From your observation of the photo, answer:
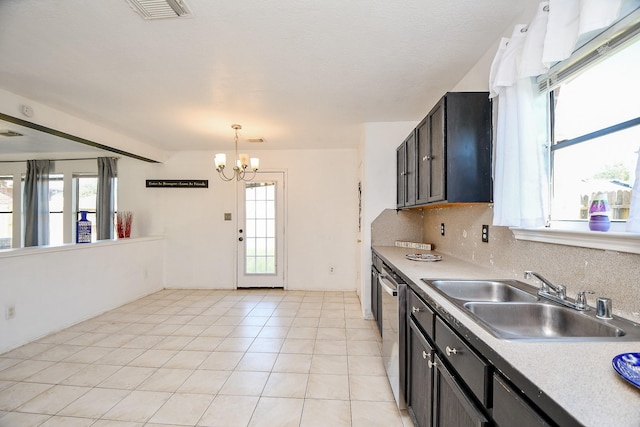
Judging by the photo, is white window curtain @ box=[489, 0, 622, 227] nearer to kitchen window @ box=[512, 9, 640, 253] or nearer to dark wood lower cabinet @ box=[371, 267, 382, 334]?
kitchen window @ box=[512, 9, 640, 253]

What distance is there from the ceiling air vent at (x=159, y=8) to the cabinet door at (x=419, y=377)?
7.36 feet

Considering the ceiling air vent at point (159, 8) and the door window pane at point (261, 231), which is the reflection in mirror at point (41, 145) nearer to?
the door window pane at point (261, 231)

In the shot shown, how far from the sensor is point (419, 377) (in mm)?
1582

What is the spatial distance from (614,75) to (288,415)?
2465 mm

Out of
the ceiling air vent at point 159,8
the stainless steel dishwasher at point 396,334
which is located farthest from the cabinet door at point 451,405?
the ceiling air vent at point 159,8

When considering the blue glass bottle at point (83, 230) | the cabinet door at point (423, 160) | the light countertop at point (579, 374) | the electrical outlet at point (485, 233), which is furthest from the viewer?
the blue glass bottle at point (83, 230)

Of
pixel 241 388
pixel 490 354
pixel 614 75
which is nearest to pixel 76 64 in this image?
pixel 241 388

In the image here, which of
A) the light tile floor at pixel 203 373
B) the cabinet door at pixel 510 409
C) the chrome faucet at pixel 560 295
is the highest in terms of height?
the chrome faucet at pixel 560 295

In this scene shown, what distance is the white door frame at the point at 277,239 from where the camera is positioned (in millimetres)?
5039

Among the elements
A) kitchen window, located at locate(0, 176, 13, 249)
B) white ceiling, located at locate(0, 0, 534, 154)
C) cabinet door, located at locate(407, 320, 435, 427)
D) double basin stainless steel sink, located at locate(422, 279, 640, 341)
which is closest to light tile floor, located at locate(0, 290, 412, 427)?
cabinet door, located at locate(407, 320, 435, 427)

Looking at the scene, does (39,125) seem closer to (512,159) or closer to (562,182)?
(512,159)

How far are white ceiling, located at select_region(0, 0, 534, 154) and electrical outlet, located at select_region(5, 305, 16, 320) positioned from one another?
2.06 meters

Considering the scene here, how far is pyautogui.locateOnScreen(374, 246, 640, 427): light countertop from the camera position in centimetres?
57

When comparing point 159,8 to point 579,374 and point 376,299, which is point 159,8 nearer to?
point 579,374
